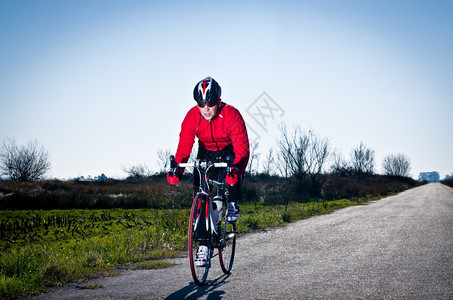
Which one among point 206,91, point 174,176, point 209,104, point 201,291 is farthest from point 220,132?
point 201,291

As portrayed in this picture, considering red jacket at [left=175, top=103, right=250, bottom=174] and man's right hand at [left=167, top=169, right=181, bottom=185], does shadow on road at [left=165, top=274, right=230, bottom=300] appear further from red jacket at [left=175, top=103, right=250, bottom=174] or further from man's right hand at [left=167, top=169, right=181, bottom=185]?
red jacket at [left=175, top=103, right=250, bottom=174]

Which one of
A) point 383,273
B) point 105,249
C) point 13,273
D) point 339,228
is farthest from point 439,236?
point 13,273

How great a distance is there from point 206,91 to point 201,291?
2531mm

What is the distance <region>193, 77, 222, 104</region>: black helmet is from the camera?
182 inches

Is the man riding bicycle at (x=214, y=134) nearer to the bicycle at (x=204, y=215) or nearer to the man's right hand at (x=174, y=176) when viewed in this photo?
the man's right hand at (x=174, y=176)

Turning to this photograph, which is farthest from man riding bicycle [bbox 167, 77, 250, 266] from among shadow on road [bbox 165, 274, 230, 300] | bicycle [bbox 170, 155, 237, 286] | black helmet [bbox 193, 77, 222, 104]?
shadow on road [bbox 165, 274, 230, 300]

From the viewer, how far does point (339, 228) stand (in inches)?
422

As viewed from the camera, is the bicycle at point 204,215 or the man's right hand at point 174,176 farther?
the man's right hand at point 174,176

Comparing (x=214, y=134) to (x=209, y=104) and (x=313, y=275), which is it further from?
(x=313, y=275)

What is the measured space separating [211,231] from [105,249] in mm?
3160

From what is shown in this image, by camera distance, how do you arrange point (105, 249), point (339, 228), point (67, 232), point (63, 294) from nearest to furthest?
point (63, 294), point (105, 249), point (339, 228), point (67, 232)

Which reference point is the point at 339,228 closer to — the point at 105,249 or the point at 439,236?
the point at 439,236

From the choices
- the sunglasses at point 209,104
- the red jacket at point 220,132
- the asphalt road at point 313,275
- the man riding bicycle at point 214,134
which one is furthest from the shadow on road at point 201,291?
the sunglasses at point 209,104

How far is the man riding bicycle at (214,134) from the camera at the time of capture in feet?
15.3
